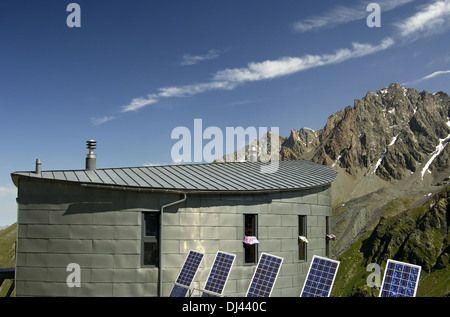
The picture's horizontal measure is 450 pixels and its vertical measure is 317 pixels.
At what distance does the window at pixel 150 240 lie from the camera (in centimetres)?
1703

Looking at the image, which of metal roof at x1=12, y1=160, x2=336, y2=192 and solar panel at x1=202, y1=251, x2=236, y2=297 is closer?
solar panel at x1=202, y1=251, x2=236, y2=297

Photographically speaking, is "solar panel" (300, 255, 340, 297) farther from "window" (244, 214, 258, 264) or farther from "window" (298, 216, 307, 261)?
"window" (298, 216, 307, 261)

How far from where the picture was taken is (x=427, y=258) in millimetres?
161750

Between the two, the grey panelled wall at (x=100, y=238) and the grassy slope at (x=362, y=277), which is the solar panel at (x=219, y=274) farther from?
the grassy slope at (x=362, y=277)

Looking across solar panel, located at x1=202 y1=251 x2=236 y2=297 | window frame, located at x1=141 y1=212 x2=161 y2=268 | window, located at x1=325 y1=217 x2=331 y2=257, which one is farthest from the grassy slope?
solar panel, located at x1=202 y1=251 x2=236 y2=297

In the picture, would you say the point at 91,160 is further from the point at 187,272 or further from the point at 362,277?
the point at 362,277

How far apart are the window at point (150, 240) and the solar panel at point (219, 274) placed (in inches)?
131

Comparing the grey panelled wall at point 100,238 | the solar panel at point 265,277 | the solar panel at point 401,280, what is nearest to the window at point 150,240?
the grey panelled wall at point 100,238

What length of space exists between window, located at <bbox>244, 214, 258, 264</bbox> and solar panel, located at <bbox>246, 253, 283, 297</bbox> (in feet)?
14.5

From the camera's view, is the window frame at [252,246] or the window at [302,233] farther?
the window at [302,233]

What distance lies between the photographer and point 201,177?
2017 cm

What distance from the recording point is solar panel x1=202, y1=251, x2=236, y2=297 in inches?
562
